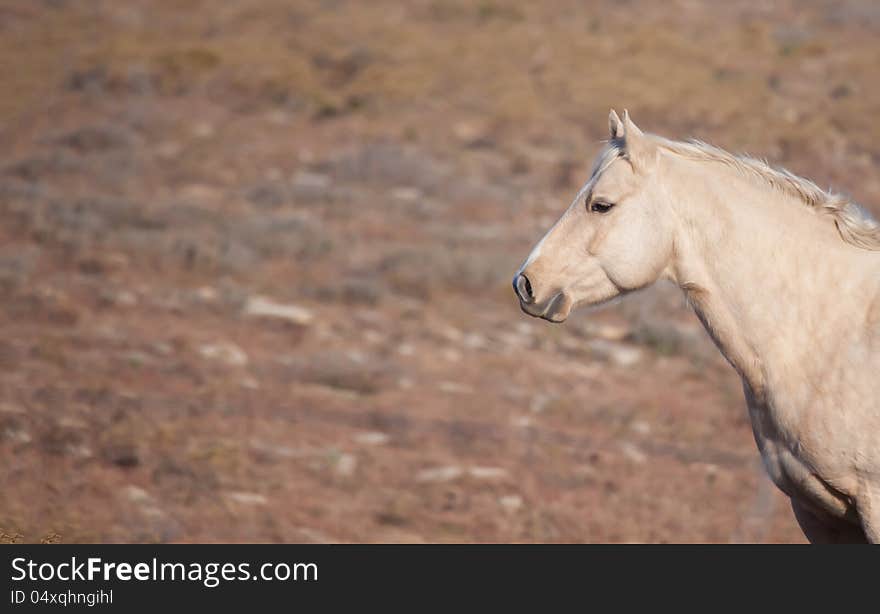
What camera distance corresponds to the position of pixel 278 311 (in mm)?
11461

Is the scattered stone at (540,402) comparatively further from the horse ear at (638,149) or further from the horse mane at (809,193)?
the horse ear at (638,149)

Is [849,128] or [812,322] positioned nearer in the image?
[812,322]

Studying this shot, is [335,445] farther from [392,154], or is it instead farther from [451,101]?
[451,101]

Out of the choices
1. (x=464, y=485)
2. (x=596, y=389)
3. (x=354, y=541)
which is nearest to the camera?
(x=354, y=541)

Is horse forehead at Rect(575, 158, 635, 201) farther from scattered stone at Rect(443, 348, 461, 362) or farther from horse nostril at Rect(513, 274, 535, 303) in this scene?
scattered stone at Rect(443, 348, 461, 362)

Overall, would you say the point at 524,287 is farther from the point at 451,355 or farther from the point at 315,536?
the point at 451,355

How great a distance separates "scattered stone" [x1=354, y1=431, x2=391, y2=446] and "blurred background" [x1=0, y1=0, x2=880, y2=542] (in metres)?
0.07

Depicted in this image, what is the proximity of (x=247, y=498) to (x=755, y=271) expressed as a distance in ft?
13.7

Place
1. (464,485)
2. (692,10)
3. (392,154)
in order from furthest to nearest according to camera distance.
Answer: (692,10), (392,154), (464,485)

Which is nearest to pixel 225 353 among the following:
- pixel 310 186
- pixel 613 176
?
pixel 310 186

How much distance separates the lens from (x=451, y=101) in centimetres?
2066
